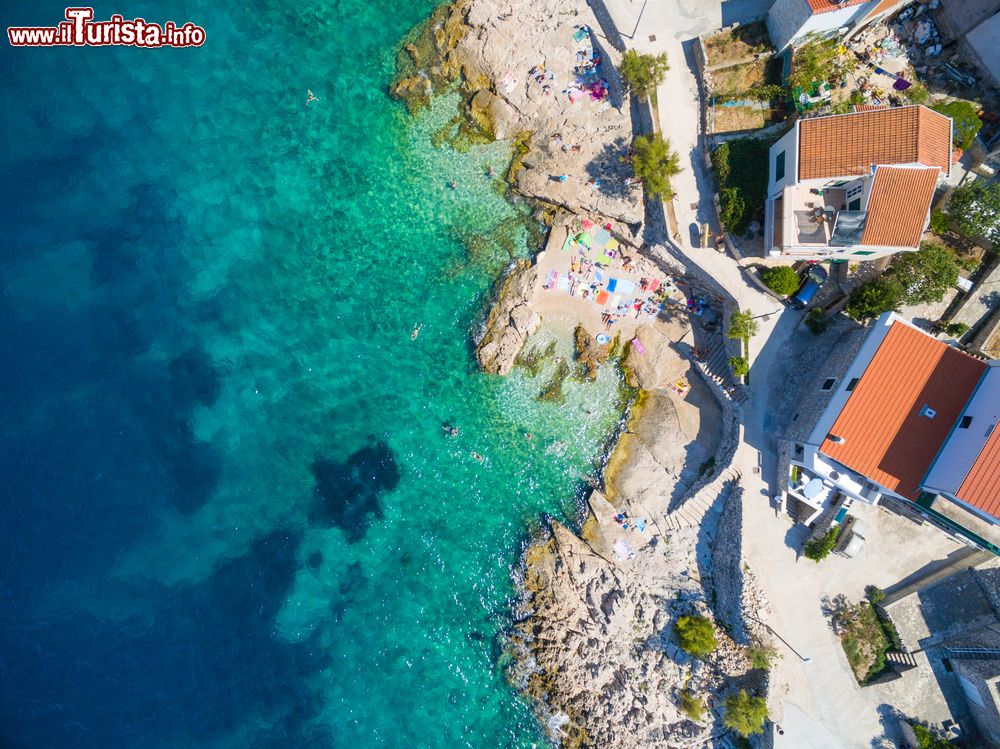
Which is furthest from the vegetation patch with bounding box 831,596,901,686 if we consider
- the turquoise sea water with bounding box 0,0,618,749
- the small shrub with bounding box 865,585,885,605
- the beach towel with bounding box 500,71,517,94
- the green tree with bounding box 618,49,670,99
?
the beach towel with bounding box 500,71,517,94

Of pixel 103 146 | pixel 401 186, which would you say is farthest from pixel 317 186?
pixel 103 146

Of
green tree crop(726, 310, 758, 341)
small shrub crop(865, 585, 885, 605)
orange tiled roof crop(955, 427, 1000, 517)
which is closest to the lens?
orange tiled roof crop(955, 427, 1000, 517)

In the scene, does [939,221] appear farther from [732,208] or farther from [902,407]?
[902,407]

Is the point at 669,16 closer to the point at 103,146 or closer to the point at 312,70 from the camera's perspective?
the point at 312,70

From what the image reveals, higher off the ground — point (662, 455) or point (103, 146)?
point (103, 146)

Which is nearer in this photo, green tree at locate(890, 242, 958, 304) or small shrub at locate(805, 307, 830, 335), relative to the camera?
green tree at locate(890, 242, 958, 304)

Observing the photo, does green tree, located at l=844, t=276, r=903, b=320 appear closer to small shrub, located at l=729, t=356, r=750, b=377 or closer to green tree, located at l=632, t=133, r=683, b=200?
small shrub, located at l=729, t=356, r=750, b=377
